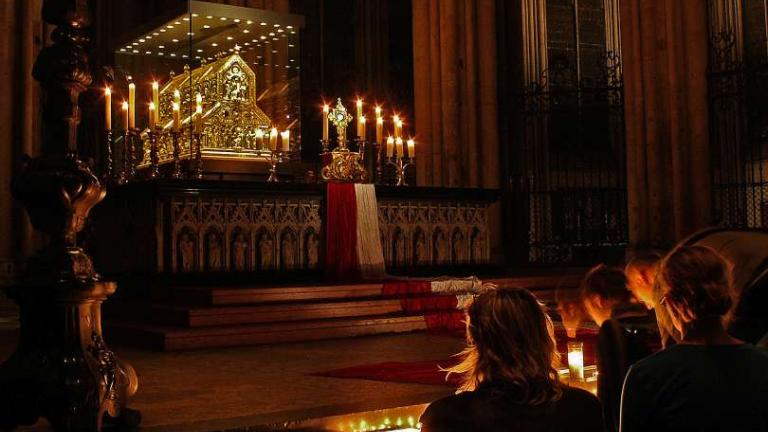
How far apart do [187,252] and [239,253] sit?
0.57 metres

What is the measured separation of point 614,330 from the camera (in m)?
3.63

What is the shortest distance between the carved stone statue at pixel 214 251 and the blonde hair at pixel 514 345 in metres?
7.50

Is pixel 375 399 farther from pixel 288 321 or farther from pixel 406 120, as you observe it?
pixel 406 120

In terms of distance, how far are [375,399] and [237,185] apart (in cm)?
532

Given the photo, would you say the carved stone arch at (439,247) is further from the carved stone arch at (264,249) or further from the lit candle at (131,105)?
the lit candle at (131,105)

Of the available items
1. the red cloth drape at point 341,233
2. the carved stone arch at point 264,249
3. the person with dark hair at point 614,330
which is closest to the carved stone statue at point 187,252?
the carved stone arch at point 264,249

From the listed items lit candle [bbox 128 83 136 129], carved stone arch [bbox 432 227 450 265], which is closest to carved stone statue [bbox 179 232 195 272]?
lit candle [bbox 128 83 136 129]

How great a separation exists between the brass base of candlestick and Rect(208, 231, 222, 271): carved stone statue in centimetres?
155

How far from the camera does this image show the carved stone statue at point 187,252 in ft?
31.4

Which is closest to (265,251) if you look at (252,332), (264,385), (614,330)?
(252,332)

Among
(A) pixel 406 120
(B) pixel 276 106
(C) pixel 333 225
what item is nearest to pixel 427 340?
(C) pixel 333 225

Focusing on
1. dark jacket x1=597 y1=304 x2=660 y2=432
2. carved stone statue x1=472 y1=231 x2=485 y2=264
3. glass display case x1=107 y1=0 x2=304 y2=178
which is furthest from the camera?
glass display case x1=107 y1=0 x2=304 y2=178

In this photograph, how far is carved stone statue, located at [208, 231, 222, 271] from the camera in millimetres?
9766

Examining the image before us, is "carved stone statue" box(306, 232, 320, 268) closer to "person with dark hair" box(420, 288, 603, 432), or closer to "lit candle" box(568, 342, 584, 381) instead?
"lit candle" box(568, 342, 584, 381)
